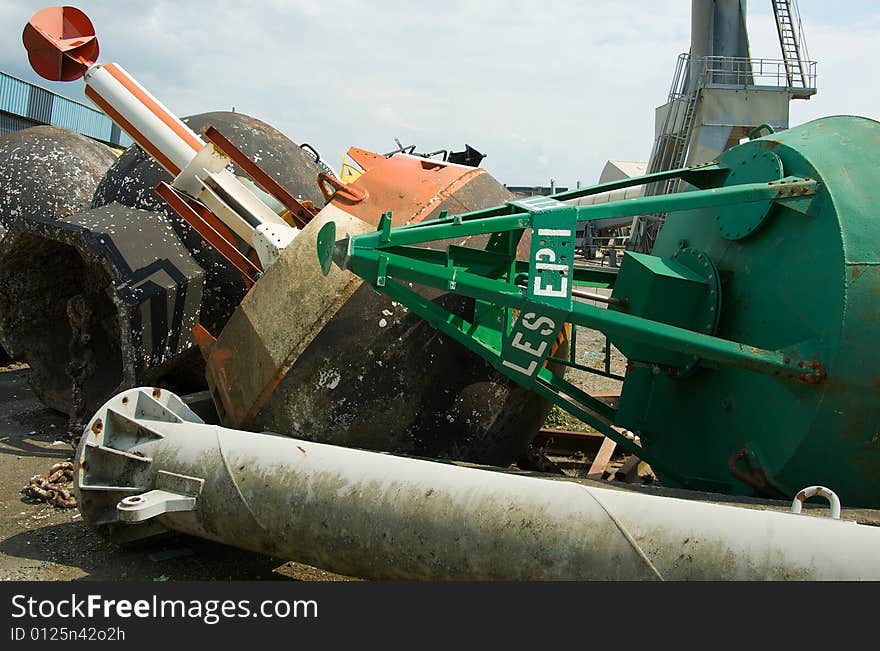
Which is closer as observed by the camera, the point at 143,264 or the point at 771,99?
the point at 143,264

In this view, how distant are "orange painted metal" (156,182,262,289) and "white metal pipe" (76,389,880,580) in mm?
1286

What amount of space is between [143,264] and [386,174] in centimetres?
168

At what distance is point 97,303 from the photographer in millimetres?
5641

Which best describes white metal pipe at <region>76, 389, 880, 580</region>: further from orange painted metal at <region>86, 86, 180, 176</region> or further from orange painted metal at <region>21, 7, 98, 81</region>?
orange painted metal at <region>21, 7, 98, 81</region>

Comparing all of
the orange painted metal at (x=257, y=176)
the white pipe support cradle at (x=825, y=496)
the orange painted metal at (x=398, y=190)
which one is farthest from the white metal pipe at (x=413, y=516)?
the orange painted metal at (x=257, y=176)

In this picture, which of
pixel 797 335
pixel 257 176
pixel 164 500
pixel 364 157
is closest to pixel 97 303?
pixel 257 176

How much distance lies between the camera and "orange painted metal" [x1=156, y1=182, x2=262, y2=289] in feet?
14.5

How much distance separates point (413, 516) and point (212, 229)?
255 cm

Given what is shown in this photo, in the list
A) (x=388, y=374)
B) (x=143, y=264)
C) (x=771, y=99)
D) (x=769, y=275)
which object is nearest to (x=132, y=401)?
(x=388, y=374)

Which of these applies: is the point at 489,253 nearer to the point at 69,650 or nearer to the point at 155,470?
the point at 155,470

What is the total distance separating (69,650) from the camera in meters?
2.35

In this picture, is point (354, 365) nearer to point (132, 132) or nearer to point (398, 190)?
point (398, 190)

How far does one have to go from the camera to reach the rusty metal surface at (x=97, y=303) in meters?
4.59

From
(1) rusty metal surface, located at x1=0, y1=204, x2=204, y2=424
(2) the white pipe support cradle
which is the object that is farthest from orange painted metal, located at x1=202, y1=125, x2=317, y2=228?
(2) the white pipe support cradle
